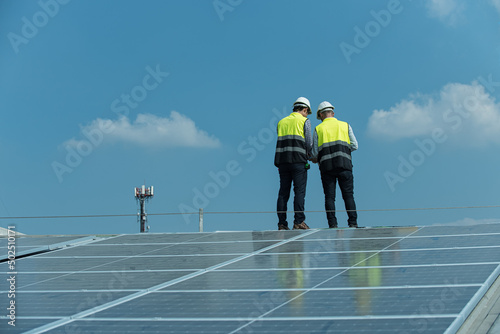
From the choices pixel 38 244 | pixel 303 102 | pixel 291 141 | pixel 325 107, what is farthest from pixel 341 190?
pixel 38 244

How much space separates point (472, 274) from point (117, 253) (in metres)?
4.41

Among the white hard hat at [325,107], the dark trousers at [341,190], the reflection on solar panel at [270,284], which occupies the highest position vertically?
the white hard hat at [325,107]

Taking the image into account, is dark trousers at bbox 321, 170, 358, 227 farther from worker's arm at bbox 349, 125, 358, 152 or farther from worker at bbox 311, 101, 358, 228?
worker's arm at bbox 349, 125, 358, 152

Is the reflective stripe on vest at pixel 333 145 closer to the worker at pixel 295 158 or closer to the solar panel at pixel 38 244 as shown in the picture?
the worker at pixel 295 158

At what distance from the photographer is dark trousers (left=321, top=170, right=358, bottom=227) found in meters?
9.85

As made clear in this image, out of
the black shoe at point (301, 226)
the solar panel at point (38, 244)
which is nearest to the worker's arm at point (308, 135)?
the black shoe at point (301, 226)

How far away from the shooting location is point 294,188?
9.86m

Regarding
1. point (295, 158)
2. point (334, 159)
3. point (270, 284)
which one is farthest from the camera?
point (334, 159)

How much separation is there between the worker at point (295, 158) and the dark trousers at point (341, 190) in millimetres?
410

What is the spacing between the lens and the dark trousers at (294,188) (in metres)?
9.76

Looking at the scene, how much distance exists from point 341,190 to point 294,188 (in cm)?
84

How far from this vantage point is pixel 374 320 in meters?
3.73

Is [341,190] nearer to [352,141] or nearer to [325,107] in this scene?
[352,141]

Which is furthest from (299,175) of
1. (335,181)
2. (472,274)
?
(472,274)
